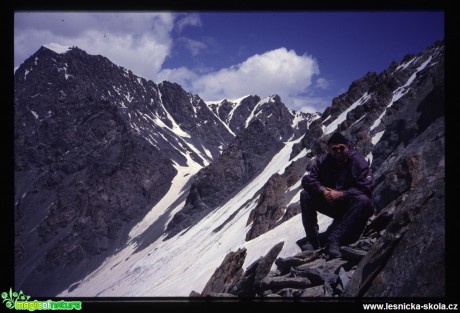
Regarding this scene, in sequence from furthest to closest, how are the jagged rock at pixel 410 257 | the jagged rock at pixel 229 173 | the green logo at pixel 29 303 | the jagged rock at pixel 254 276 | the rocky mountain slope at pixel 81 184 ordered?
the rocky mountain slope at pixel 81 184
the jagged rock at pixel 229 173
the jagged rock at pixel 254 276
the green logo at pixel 29 303
the jagged rock at pixel 410 257

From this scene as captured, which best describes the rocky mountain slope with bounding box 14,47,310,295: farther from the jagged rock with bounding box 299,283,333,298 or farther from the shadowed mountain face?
the jagged rock with bounding box 299,283,333,298

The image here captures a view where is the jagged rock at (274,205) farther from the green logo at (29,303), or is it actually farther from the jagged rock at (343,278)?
the green logo at (29,303)

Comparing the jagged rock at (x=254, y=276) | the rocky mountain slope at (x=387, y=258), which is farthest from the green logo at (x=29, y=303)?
the jagged rock at (x=254, y=276)

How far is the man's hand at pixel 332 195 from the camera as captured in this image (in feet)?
23.4

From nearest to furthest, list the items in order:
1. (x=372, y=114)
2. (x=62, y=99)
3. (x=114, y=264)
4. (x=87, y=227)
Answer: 1. (x=372, y=114)
2. (x=114, y=264)
3. (x=87, y=227)
4. (x=62, y=99)

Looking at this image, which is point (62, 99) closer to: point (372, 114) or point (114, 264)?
point (114, 264)

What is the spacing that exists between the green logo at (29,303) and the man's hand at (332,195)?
4.92 metres

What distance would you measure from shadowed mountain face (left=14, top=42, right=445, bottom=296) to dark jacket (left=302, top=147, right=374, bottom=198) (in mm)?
823

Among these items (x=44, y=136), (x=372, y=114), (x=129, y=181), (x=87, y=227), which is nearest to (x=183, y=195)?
(x=129, y=181)

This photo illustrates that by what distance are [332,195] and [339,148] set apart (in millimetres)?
995
